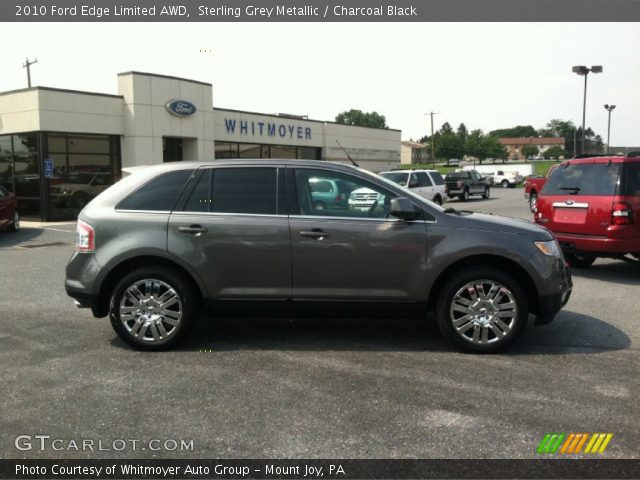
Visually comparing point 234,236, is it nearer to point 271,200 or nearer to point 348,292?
point 271,200

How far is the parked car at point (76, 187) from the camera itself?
2216cm

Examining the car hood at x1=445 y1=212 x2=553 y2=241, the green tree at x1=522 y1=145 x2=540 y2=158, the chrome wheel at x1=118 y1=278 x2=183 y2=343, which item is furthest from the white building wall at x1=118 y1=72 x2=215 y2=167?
the green tree at x1=522 y1=145 x2=540 y2=158

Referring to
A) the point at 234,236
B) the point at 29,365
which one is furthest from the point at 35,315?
the point at 234,236

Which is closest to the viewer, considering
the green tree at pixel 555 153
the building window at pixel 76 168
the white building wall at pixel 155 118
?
the building window at pixel 76 168

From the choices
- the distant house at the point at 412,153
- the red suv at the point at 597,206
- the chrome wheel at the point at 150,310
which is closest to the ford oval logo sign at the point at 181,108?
the red suv at the point at 597,206

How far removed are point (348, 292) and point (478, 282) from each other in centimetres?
114

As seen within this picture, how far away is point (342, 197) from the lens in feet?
17.4

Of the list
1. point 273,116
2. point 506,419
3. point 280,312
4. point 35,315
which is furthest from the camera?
point 273,116

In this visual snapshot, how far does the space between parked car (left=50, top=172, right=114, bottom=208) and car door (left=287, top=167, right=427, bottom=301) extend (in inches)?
767

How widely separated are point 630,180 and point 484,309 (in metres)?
4.57

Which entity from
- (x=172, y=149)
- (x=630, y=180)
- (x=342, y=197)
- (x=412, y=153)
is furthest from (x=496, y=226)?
(x=412, y=153)

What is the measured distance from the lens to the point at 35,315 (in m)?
6.67

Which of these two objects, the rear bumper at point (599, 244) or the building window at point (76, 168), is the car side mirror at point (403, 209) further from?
the building window at point (76, 168)

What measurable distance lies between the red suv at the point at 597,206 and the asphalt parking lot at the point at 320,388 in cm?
192
